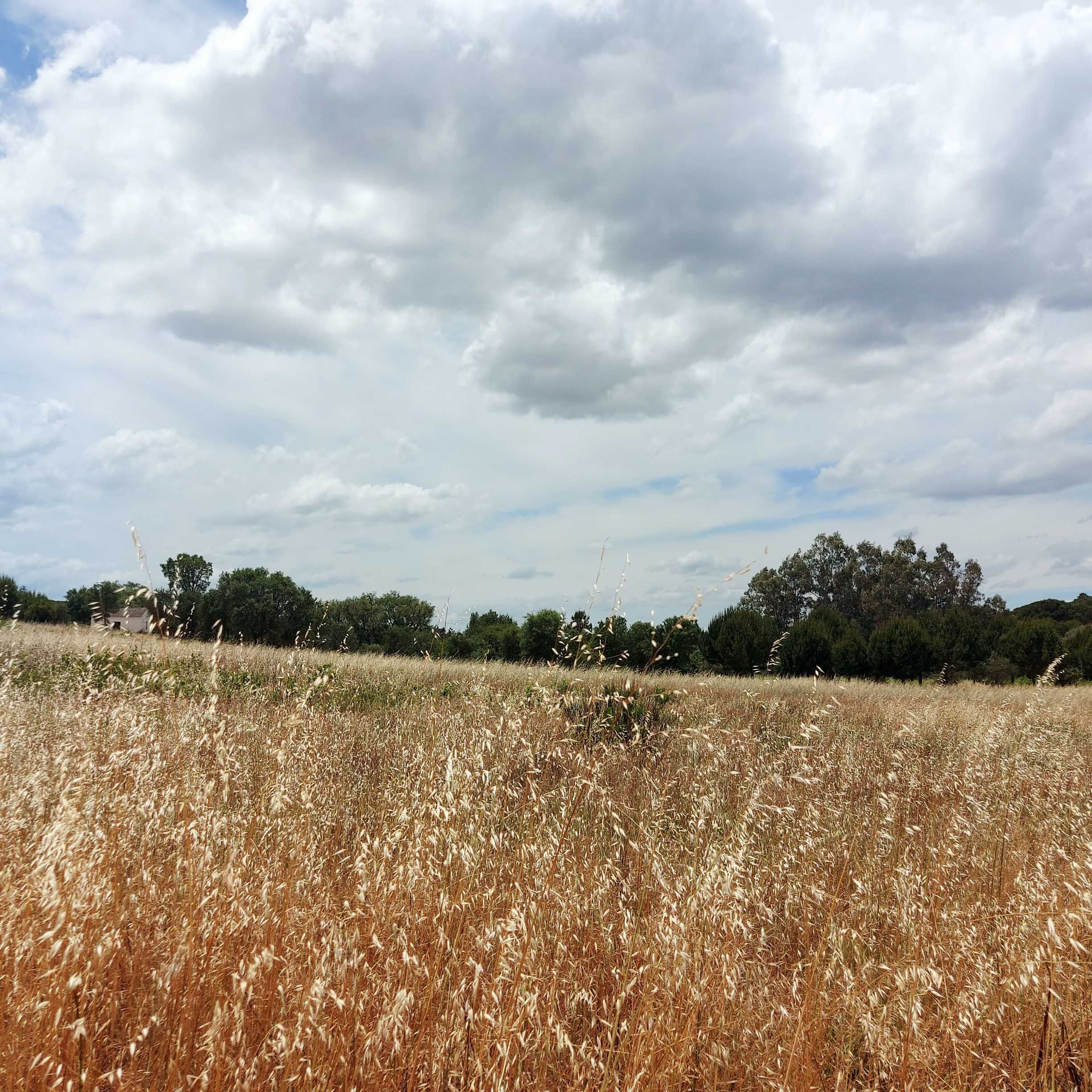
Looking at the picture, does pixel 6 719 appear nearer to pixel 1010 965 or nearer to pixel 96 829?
pixel 96 829

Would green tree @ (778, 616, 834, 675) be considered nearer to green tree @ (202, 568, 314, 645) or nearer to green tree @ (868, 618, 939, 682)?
green tree @ (868, 618, 939, 682)

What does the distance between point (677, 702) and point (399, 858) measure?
7.58 m

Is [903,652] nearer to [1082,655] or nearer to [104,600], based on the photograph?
[1082,655]

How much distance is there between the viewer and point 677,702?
9930mm

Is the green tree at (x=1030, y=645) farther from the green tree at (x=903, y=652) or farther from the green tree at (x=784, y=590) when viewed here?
the green tree at (x=784, y=590)

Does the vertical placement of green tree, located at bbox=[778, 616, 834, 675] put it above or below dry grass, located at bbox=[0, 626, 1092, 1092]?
below

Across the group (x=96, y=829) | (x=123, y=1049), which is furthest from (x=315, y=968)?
(x=96, y=829)

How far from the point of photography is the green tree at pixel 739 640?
40.2m

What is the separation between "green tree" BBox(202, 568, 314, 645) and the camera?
63.8 m

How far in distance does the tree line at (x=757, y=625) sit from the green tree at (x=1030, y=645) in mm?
85

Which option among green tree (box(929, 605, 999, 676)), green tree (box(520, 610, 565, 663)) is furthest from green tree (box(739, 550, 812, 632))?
green tree (box(520, 610, 565, 663))

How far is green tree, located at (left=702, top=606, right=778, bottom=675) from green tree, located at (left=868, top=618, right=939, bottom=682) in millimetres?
6172

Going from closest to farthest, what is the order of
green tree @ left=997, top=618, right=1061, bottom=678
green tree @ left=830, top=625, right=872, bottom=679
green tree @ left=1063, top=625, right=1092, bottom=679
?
green tree @ left=1063, top=625, right=1092, bottom=679 → green tree @ left=997, top=618, right=1061, bottom=678 → green tree @ left=830, top=625, right=872, bottom=679

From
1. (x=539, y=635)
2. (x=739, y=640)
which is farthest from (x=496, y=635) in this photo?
(x=739, y=640)
